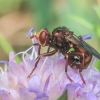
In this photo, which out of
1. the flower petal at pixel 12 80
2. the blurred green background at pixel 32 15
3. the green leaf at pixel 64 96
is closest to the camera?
the green leaf at pixel 64 96

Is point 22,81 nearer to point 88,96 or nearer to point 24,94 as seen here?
point 24,94

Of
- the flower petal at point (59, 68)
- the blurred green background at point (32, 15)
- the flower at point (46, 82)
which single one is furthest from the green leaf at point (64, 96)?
the blurred green background at point (32, 15)

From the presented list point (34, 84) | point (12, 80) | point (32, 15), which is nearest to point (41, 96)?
point (34, 84)

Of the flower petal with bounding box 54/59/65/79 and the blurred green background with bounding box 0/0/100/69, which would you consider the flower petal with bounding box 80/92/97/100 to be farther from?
the blurred green background with bounding box 0/0/100/69

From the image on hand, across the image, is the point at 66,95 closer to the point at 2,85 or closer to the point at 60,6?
the point at 2,85

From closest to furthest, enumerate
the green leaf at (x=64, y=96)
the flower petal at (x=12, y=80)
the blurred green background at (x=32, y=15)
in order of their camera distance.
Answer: the green leaf at (x=64, y=96) < the flower petal at (x=12, y=80) < the blurred green background at (x=32, y=15)

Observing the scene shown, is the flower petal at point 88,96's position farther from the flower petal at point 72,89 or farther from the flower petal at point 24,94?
the flower petal at point 24,94

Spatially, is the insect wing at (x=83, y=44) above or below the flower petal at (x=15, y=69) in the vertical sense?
below
